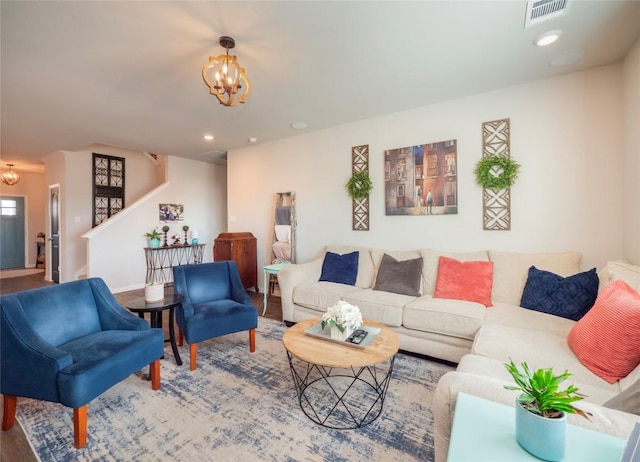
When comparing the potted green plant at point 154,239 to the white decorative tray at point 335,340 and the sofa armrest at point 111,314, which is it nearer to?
the sofa armrest at point 111,314

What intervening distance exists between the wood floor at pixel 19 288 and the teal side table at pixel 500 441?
6.91 ft

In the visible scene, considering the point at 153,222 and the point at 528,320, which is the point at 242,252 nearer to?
the point at 153,222

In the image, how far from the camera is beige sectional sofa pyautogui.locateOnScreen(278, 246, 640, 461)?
1078 mm

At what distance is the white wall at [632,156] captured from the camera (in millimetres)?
2182

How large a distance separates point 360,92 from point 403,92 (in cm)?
46

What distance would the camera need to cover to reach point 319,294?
10.3ft

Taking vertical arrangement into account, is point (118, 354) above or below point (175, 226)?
below

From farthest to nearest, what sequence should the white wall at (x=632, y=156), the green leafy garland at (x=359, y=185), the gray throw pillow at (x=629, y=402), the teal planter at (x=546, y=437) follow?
the green leafy garland at (x=359, y=185), the white wall at (x=632, y=156), the gray throw pillow at (x=629, y=402), the teal planter at (x=546, y=437)

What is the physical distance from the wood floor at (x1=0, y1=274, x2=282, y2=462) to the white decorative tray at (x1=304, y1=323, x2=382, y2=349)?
1287 mm

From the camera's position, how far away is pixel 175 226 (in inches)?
239

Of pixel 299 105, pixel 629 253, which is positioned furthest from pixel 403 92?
pixel 629 253

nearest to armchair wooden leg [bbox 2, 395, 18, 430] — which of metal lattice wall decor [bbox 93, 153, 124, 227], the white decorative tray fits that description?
the white decorative tray

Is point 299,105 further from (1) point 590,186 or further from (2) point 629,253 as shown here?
(2) point 629,253

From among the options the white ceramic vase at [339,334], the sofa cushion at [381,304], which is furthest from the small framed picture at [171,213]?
the white ceramic vase at [339,334]
